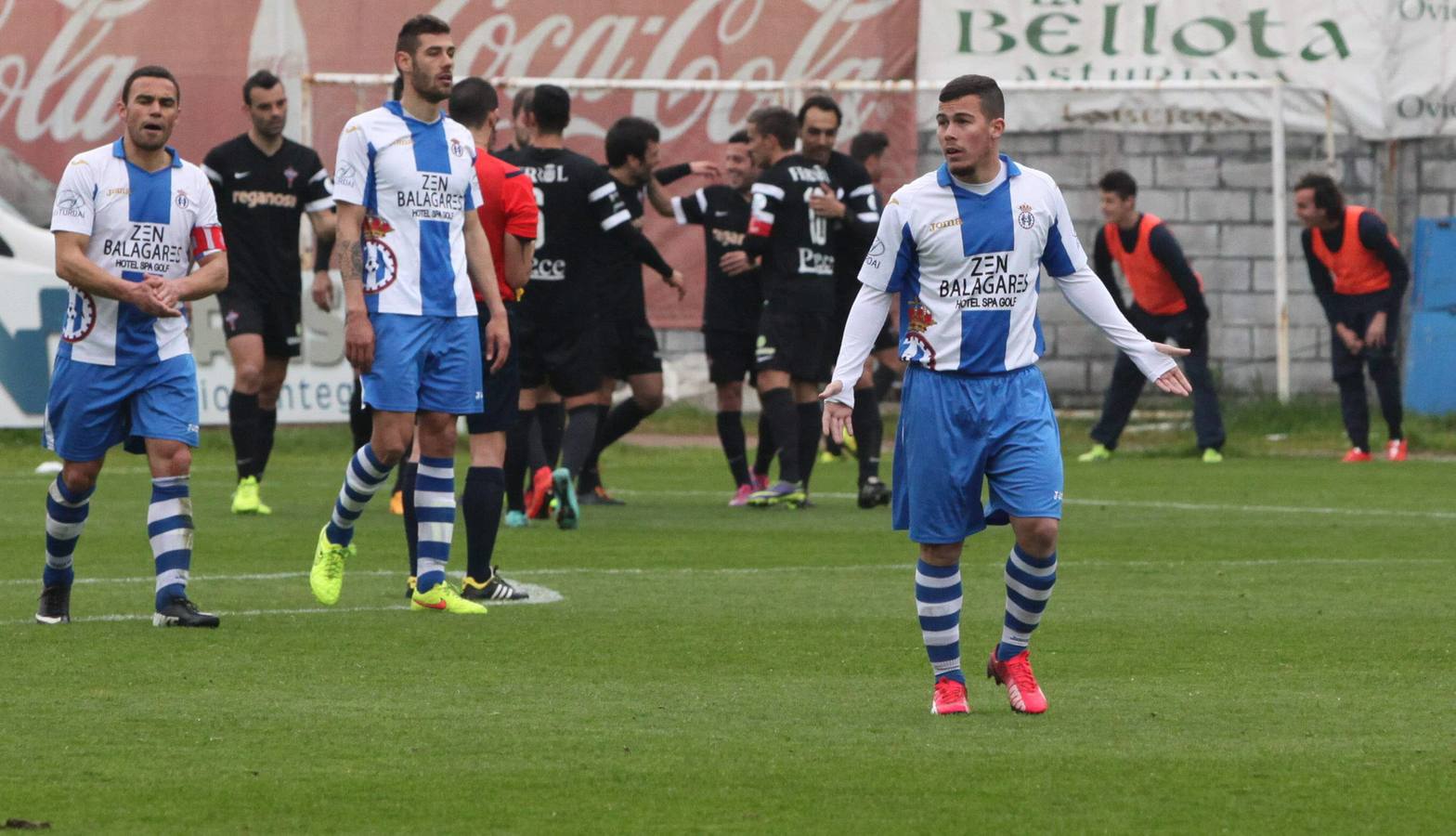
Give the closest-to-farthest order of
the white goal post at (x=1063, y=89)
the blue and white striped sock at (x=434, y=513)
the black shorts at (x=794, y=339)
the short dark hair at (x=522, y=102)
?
the blue and white striped sock at (x=434, y=513) → the short dark hair at (x=522, y=102) → the black shorts at (x=794, y=339) → the white goal post at (x=1063, y=89)

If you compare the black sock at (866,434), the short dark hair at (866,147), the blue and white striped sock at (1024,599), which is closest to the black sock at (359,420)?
the black sock at (866,434)

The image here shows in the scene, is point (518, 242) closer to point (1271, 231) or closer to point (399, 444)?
point (399, 444)

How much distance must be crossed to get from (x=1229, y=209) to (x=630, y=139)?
954 centimetres

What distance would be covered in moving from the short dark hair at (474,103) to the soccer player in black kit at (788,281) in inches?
162

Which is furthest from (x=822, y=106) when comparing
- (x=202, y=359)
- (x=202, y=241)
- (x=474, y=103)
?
(x=202, y=359)

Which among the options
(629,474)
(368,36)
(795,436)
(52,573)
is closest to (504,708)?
(52,573)

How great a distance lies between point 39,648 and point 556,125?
4685mm

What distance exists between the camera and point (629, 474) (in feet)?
55.2

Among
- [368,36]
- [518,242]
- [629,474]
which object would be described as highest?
[368,36]

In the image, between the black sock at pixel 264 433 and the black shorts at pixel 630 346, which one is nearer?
the black sock at pixel 264 433

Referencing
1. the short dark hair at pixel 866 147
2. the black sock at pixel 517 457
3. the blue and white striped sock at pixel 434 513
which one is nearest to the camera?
the blue and white striped sock at pixel 434 513

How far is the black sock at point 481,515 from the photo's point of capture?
8898mm

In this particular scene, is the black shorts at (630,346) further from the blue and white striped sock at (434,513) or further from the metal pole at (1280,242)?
the metal pole at (1280,242)

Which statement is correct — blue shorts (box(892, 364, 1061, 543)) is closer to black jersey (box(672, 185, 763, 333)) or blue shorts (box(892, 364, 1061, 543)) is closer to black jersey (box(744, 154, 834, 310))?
black jersey (box(744, 154, 834, 310))
